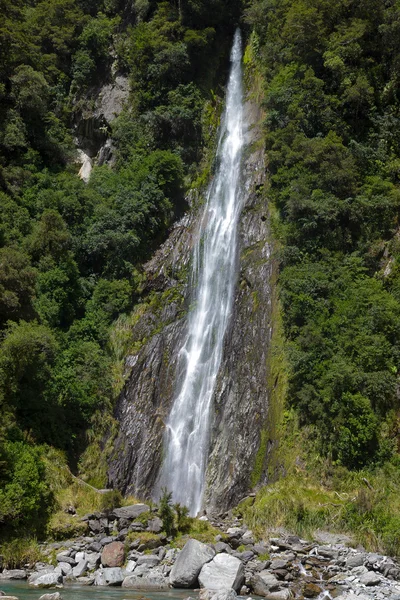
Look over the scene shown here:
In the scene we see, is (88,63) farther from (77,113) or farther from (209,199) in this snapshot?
(209,199)

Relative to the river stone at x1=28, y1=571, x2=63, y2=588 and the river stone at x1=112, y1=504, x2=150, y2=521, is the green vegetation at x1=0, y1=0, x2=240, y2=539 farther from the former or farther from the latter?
the river stone at x1=28, y1=571, x2=63, y2=588

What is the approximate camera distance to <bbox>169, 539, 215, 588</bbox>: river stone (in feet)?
40.0

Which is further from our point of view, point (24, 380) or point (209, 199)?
Answer: point (209, 199)

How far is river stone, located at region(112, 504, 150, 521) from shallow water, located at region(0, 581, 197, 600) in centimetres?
350

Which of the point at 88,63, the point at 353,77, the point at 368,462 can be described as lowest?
the point at 368,462

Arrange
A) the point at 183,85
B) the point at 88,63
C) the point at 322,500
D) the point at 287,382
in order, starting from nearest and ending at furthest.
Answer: the point at 322,500, the point at 287,382, the point at 183,85, the point at 88,63

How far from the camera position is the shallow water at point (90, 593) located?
36.4ft

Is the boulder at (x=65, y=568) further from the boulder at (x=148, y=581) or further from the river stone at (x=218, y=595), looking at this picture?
the river stone at (x=218, y=595)

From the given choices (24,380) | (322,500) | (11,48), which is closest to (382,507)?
(322,500)

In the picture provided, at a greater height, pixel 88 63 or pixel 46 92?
pixel 88 63

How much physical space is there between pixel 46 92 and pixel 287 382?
20779 millimetres

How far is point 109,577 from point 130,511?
3.49 m

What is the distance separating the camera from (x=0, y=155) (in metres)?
28.7

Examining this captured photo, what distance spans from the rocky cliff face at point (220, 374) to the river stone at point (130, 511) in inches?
143
